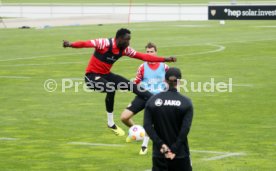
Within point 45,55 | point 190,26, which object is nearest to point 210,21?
point 190,26

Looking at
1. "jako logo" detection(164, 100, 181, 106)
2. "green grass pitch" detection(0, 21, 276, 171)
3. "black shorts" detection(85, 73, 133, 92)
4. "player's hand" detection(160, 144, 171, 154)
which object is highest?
"jako logo" detection(164, 100, 181, 106)

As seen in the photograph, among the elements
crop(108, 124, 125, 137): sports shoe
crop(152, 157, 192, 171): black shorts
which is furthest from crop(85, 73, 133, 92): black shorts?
crop(152, 157, 192, 171): black shorts

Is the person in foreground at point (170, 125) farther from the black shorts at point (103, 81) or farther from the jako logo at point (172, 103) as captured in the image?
the black shorts at point (103, 81)

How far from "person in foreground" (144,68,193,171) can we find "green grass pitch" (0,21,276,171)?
4.74 meters

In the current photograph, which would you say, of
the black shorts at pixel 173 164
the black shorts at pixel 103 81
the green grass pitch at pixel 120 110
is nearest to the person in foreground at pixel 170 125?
the black shorts at pixel 173 164

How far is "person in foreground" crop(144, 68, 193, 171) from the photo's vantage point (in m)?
11.7

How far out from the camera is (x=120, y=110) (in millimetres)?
25250

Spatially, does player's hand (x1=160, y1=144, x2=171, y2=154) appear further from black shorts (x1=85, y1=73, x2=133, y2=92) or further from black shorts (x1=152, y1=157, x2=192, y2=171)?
black shorts (x1=85, y1=73, x2=133, y2=92)

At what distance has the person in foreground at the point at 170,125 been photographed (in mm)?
11711

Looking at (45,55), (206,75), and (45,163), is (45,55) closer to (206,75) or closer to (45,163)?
(206,75)

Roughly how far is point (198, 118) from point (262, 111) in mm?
2175

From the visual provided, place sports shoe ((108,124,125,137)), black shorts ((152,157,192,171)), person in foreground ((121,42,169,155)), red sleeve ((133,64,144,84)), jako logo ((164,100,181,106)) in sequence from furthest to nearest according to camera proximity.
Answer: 1. sports shoe ((108,124,125,137))
2. red sleeve ((133,64,144,84))
3. person in foreground ((121,42,169,155))
4. black shorts ((152,157,192,171))
5. jako logo ((164,100,181,106))

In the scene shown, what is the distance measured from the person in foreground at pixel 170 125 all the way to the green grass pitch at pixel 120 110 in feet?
15.5

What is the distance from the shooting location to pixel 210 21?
75062mm
